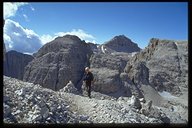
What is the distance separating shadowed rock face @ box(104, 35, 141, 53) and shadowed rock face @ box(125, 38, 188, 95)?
4989 centimetres

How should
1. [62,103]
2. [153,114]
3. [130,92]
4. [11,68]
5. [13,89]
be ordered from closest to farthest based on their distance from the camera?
[13,89], [62,103], [153,114], [130,92], [11,68]

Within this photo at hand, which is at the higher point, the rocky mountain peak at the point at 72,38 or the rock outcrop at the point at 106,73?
the rocky mountain peak at the point at 72,38

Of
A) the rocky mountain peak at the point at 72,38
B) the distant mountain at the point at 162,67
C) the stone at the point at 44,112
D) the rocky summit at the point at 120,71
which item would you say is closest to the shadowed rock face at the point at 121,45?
the rocky mountain peak at the point at 72,38

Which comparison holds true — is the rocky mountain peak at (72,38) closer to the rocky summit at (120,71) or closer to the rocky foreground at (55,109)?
the rocky summit at (120,71)

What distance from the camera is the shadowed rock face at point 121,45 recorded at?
350 ft

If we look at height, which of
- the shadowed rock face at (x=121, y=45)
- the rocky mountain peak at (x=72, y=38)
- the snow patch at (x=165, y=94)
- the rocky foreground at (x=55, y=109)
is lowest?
the snow patch at (x=165, y=94)

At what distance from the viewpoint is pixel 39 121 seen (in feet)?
34.7

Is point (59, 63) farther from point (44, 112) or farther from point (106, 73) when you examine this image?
point (44, 112)

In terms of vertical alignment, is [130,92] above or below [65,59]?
below

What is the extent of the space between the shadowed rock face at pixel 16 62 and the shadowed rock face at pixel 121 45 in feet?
96.9

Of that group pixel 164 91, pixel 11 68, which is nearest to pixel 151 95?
pixel 164 91

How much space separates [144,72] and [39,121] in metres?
41.1

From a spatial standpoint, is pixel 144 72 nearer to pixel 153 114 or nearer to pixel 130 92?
pixel 130 92

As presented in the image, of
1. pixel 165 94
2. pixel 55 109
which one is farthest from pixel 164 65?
pixel 55 109
